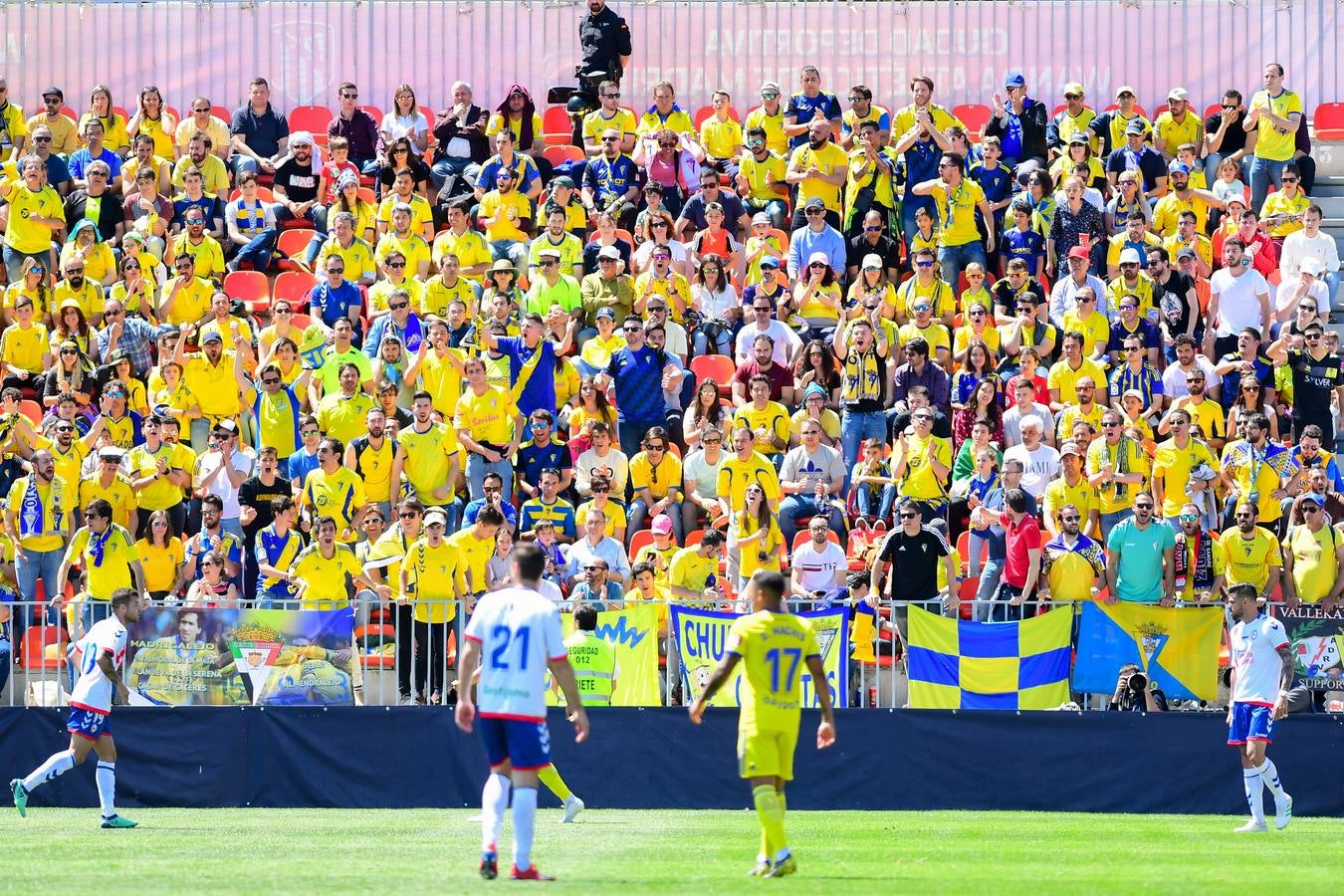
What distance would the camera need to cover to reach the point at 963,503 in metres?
21.6

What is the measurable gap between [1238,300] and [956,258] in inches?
134

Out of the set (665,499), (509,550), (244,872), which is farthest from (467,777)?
(244,872)

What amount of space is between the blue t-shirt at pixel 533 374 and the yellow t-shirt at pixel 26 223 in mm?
6932

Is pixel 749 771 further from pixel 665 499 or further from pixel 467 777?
pixel 665 499

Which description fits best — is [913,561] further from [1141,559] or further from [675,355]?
[675,355]

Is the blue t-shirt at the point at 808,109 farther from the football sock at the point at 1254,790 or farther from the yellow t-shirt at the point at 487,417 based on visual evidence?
the football sock at the point at 1254,790

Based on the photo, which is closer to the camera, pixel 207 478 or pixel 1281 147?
pixel 207 478

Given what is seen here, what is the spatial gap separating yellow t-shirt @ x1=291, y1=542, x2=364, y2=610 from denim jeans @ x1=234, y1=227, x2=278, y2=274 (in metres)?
7.51

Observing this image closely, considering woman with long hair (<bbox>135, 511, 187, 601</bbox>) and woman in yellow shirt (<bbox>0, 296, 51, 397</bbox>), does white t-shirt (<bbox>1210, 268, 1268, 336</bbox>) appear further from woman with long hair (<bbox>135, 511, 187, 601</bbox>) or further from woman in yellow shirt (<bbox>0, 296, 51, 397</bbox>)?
woman in yellow shirt (<bbox>0, 296, 51, 397</bbox>)

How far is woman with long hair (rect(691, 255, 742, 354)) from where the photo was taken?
968 inches

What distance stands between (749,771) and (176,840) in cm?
513

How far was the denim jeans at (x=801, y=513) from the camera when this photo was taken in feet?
70.8

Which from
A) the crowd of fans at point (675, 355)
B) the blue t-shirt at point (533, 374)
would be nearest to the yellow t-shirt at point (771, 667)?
the crowd of fans at point (675, 355)

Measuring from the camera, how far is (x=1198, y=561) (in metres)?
20.8
